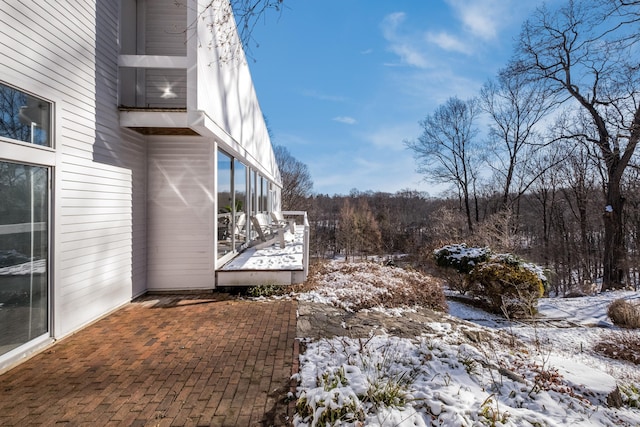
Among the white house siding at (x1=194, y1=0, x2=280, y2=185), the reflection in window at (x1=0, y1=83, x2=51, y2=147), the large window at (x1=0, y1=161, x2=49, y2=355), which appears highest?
the white house siding at (x1=194, y1=0, x2=280, y2=185)

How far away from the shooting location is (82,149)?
393 centimetres

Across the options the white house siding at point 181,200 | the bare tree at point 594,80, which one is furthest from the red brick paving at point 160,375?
the bare tree at point 594,80

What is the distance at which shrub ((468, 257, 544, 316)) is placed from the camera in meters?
7.20

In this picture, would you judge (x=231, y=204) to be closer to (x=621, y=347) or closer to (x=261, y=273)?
(x=261, y=273)

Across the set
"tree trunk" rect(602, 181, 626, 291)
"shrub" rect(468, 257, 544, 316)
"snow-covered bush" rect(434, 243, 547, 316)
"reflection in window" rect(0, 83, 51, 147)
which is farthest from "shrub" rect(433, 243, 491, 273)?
"reflection in window" rect(0, 83, 51, 147)

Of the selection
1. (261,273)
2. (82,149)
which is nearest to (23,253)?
(82,149)

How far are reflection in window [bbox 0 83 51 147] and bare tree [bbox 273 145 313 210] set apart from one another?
23.5 metres

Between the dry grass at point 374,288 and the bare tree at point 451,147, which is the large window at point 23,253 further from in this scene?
the bare tree at point 451,147

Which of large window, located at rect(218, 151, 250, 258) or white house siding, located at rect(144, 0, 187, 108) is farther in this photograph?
large window, located at rect(218, 151, 250, 258)

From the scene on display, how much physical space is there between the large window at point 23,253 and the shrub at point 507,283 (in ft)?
26.8

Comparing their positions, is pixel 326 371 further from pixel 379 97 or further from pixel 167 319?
pixel 379 97

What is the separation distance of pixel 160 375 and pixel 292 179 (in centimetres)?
2708

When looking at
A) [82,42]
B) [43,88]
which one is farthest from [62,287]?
[82,42]

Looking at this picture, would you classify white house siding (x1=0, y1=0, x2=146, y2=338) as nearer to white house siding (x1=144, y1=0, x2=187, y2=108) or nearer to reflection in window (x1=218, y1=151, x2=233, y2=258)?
white house siding (x1=144, y1=0, x2=187, y2=108)
